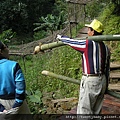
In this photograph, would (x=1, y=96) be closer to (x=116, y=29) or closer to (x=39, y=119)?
(x=39, y=119)

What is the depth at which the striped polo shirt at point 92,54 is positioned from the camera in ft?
9.04

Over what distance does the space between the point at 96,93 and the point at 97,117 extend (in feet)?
1.27

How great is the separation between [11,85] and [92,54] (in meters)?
0.94

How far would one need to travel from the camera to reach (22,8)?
20.3 m

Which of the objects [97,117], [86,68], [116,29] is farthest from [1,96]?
[116,29]

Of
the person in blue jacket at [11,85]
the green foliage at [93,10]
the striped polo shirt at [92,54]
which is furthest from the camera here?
the green foliage at [93,10]

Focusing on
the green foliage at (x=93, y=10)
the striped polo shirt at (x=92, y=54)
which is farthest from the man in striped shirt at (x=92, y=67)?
the green foliage at (x=93, y=10)

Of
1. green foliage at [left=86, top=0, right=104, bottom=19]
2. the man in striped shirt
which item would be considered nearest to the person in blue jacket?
the man in striped shirt

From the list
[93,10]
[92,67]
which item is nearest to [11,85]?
[92,67]

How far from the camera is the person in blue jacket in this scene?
2501 mm

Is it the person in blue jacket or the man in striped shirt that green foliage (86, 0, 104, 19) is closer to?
the man in striped shirt

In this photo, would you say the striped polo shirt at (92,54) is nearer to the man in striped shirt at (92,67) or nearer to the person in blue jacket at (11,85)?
the man in striped shirt at (92,67)

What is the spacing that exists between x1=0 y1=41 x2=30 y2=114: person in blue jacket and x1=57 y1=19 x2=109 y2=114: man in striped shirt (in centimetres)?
68

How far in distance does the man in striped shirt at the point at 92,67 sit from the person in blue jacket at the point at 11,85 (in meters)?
0.68
